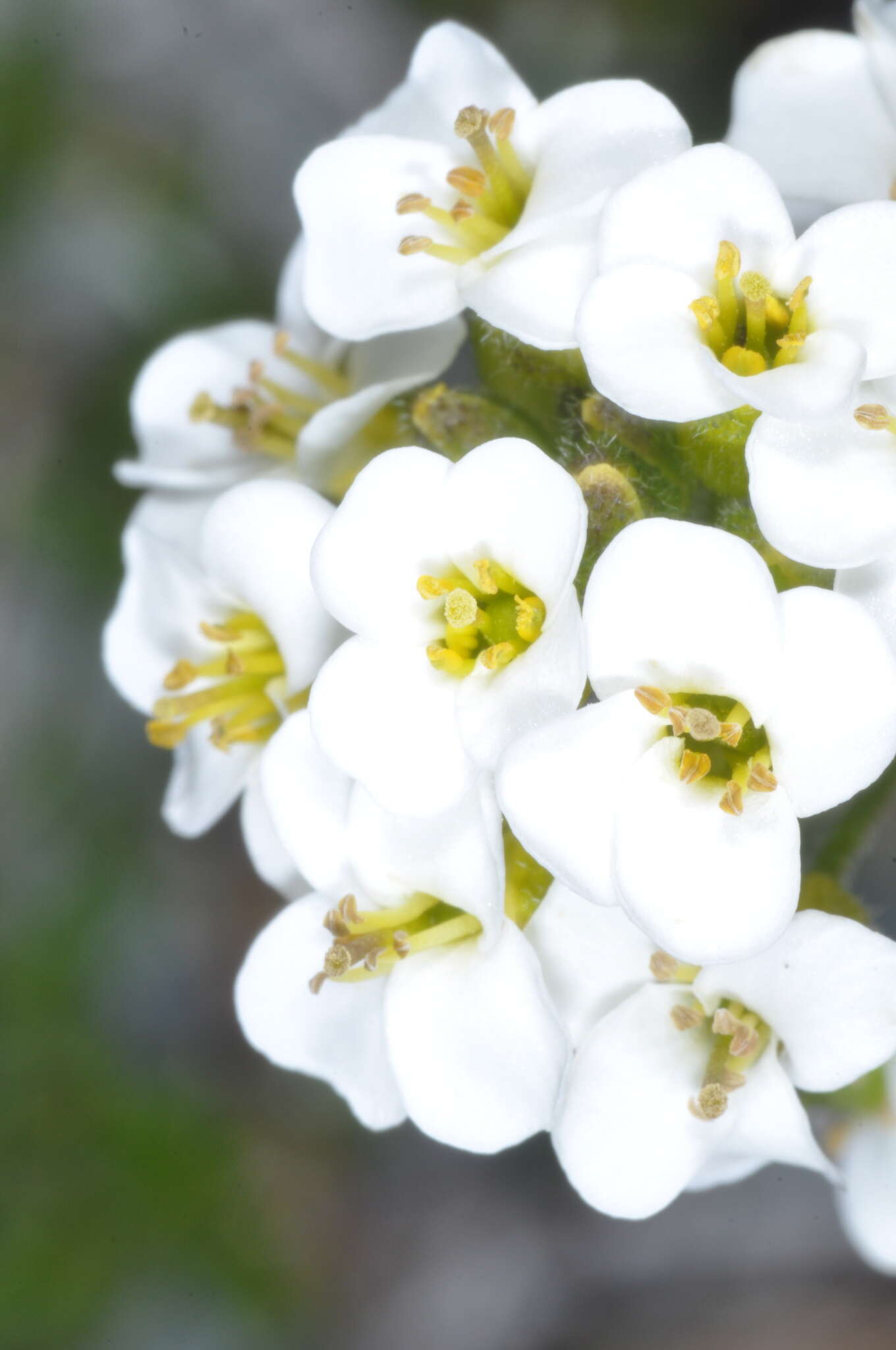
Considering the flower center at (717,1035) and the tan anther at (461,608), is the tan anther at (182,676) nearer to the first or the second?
the tan anther at (461,608)

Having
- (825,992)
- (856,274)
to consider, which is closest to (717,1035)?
(825,992)

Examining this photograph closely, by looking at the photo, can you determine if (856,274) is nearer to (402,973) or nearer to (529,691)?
(529,691)

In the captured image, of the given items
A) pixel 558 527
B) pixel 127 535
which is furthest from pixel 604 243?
pixel 127 535

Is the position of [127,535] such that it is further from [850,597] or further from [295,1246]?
[295,1246]

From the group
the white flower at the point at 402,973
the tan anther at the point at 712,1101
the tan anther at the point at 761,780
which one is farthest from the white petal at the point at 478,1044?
the tan anther at the point at 761,780

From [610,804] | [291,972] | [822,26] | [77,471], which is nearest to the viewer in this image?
[610,804]
